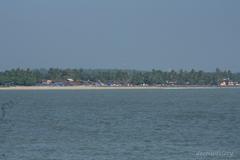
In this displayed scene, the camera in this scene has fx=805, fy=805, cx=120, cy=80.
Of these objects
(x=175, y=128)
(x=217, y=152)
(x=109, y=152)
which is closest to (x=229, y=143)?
(x=217, y=152)

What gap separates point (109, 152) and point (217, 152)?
632 cm

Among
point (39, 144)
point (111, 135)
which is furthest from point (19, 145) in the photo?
point (111, 135)

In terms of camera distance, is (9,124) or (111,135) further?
(9,124)

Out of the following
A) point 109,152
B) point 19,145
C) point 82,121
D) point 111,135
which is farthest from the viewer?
point 82,121

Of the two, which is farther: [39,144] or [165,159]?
[39,144]

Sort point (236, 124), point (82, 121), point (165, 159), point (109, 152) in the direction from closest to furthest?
point (165, 159) < point (109, 152) < point (236, 124) < point (82, 121)

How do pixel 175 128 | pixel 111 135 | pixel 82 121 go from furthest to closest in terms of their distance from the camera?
pixel 82 121
pixel 175 128
pixel 111 135

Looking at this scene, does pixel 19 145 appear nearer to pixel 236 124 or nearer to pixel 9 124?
pixel 9 124

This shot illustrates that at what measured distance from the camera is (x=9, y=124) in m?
70.8

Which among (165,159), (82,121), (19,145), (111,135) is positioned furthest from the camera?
(82,121)

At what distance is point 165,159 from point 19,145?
11.2m

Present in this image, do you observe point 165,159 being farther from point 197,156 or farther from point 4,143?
point 4,143

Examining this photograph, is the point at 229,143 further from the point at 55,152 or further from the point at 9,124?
the point at 9,124

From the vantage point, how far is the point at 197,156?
44.8 metres
